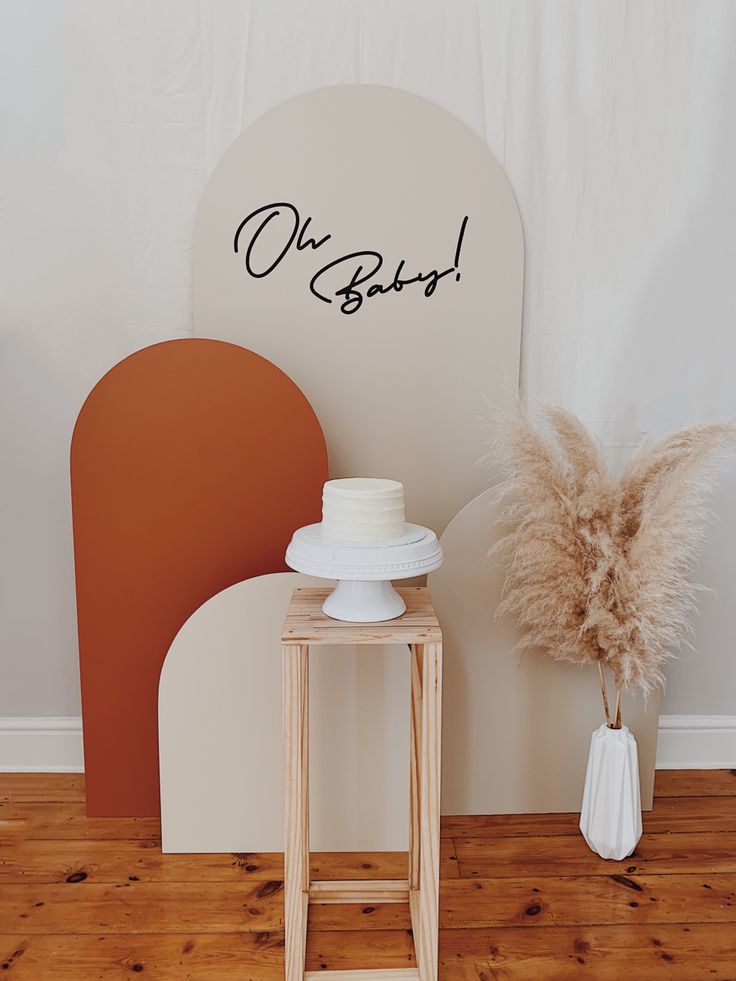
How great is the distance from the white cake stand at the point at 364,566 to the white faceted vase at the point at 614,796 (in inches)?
25.6

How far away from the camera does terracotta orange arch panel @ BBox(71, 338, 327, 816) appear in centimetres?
183

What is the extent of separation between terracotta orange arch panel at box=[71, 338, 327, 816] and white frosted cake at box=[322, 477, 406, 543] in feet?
1.38

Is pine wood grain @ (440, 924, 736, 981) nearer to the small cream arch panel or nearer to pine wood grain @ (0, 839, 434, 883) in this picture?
pine wood grain @ (0, 839, 434, 883)

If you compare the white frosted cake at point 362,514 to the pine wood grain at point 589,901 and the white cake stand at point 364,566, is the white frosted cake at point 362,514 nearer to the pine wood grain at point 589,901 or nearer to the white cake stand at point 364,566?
the white cake stand at point 364,566

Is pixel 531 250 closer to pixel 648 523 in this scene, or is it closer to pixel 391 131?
pixel 391 131

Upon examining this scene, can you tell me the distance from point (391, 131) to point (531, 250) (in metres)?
0.42

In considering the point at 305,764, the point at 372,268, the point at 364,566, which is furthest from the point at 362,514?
the point at 372,268

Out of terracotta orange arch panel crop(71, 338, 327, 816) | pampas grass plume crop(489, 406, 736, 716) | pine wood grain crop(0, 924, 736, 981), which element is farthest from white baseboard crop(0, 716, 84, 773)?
pampas grass plume crop(489, 406, 736, 716)

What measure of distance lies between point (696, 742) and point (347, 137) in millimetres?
1771

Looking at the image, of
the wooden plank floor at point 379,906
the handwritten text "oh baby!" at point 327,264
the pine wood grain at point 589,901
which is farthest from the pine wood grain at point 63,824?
the handwritten text "oh baby!" at point 327,264

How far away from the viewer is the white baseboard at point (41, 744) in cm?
211

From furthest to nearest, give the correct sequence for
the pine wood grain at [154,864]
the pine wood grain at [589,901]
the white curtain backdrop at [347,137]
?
the white curtain backdrop at [347,137] → the pine wood grain at [154,864] → the pine wood grain at [589,901]

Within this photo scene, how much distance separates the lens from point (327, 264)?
1918 mm

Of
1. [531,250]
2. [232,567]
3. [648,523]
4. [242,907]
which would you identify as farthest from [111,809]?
[531,250]
